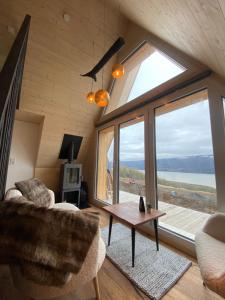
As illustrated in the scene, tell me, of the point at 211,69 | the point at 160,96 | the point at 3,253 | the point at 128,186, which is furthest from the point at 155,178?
the point at 3,253

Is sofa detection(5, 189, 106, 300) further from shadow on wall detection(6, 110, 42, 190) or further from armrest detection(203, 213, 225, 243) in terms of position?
shadow on wall detection(6, 110, 42, 190)

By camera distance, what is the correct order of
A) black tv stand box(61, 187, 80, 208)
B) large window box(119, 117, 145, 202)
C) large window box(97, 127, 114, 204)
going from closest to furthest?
large window box(119, 117, 145, 202)
black tv stand box(61, 187, 80, 208)
large window box(97, 127, 114, 204)

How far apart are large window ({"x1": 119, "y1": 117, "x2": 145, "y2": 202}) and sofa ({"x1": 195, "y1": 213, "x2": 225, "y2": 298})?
1495mm

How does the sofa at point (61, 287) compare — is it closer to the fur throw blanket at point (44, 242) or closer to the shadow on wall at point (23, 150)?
the fur throw blanket at point (44, 242)

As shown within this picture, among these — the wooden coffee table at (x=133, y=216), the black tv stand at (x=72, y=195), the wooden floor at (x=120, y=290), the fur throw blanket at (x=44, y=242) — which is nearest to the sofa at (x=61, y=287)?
the fur throw blanket at (x=44, y=242)

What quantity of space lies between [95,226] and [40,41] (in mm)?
3512

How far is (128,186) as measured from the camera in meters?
3.56

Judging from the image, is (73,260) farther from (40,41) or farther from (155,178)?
(40,41)

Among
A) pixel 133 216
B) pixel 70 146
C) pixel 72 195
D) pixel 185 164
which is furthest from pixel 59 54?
pixel 72 195

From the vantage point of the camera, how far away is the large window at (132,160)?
10.4 feet

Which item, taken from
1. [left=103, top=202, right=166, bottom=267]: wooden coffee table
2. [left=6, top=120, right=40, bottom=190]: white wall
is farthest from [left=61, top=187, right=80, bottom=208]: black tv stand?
[left=103, top=202, right=166, bottom=267]: wooden coffee table

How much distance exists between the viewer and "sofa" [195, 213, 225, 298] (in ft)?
3.47

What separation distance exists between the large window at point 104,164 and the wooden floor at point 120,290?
2641 mm

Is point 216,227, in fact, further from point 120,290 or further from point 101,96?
point 101,96
